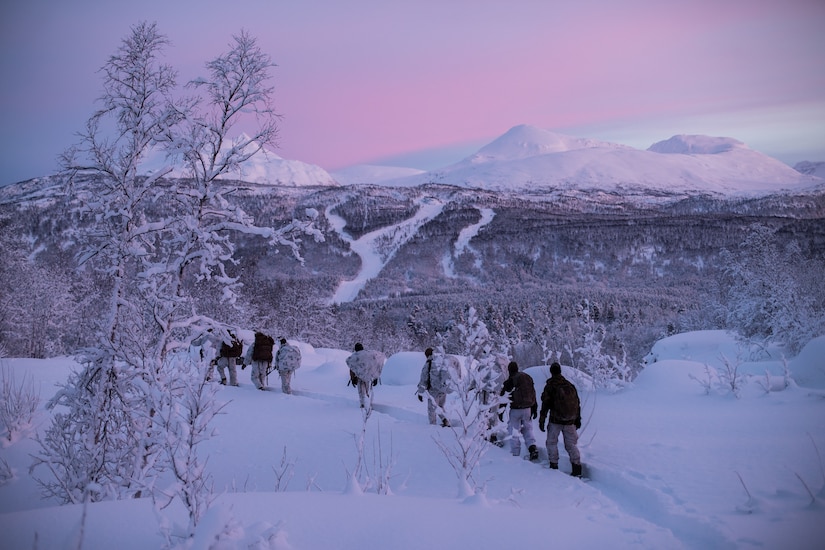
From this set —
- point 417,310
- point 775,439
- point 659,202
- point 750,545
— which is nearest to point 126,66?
point 750,545

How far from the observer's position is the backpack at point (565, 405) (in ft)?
21.0

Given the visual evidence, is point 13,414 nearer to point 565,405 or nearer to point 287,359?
point 287,359

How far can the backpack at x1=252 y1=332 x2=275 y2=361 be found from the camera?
12.6 meters

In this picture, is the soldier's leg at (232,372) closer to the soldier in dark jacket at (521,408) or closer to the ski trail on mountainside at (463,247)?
the soldier in dark jacket at (521,408)

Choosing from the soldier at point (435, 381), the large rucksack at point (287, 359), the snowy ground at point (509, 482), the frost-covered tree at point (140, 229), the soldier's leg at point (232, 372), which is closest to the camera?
the snowy ground at point (509, 482)

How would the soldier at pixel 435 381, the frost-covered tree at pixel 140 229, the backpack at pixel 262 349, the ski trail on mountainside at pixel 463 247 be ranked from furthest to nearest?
the ski trail on mountainside at pixel 463 247
the backpack at pixel 262 349
the soldier at pixel 435 381
the frost-covered tree at pixel 140 229

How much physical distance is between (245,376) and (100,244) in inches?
398

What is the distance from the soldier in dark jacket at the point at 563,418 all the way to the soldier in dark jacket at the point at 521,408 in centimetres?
53

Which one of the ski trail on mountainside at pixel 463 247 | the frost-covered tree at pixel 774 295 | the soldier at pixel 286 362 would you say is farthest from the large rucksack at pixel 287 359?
the ski trail on mountainside at pixel 463 247

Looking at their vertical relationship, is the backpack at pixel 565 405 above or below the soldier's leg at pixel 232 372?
above

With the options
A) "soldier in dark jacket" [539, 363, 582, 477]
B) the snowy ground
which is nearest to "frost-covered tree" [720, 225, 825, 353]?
the snowy ground

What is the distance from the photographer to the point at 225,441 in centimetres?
843

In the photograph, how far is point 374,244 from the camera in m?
97.6

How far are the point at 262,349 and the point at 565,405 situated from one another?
8664mm
